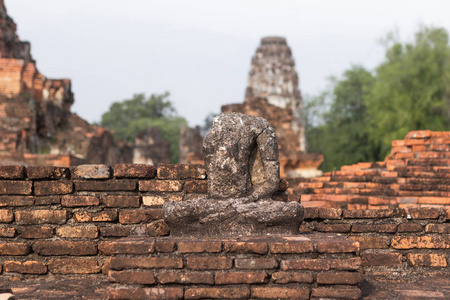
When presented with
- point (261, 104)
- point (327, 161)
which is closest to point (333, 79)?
point (327, 161)

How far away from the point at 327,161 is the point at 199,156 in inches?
602

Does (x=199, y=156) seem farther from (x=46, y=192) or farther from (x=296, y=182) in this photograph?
(x=46, y=192)

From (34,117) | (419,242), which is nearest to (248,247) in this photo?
(419,242)

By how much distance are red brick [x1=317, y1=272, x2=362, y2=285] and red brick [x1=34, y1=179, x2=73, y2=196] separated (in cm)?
216

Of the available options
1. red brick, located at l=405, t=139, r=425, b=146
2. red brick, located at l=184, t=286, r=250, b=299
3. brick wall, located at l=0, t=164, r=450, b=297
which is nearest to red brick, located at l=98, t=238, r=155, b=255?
red brick, located at l=184, t=286, r=250, b=299

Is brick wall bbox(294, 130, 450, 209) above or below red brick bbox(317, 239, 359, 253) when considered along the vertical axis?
above

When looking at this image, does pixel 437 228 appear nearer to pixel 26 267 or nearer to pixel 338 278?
pixel 338 278

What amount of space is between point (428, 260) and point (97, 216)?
2688 millimetres

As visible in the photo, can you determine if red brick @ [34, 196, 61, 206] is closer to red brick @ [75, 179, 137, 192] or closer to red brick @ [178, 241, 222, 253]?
red brick @ [75, 179, 137, 192]

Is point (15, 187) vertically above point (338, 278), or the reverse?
point (15, 187)

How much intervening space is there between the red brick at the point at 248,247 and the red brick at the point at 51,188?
1621 millimetres

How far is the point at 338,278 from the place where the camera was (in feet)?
9.49

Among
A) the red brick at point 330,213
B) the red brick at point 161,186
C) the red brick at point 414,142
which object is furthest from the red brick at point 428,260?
the red brick at point 414,142

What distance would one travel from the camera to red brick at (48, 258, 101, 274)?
12.1 feet
